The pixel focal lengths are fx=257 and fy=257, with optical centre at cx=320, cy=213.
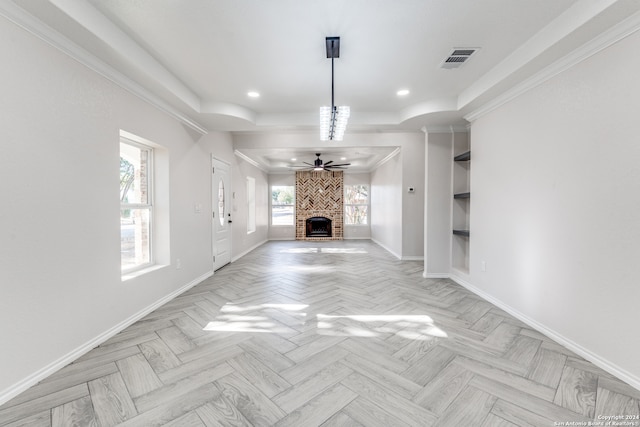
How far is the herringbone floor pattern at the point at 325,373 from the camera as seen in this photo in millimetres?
1490

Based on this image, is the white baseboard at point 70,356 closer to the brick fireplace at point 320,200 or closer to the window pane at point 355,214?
the brick fireplace at point 320,200

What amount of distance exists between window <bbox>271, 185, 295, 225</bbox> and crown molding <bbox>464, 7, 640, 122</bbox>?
7.04 meters

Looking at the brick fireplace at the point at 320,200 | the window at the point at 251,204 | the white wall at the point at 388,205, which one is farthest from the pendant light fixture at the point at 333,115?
the brick fireplace at the point at 320,200

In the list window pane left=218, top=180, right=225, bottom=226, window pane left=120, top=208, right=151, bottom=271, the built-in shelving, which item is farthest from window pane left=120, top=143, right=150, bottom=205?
the built-in shelving

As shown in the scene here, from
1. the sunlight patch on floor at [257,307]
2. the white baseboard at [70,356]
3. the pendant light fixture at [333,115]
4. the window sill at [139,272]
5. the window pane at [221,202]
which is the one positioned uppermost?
the pendant light fixture at [333,115]

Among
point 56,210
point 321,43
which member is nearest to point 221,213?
point 56,210

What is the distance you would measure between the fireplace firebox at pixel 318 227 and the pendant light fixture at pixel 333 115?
6268 millimetres

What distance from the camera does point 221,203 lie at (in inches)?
203

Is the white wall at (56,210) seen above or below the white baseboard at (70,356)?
above

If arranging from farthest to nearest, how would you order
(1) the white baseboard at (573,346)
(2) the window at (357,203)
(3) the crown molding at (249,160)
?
(2) the window at (357,203) → (3) the crown molding at (249,160) → (1) the white baseboard at (573,346)

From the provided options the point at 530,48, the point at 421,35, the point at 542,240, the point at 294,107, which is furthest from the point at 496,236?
the point at 294,107

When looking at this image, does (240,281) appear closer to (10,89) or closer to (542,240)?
(10,89)

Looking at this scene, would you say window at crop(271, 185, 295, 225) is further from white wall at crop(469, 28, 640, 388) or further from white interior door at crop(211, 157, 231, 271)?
white wall at crop(469, 28, 640, 388)

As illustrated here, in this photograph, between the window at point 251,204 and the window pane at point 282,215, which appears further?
the window pane at point 282,215
